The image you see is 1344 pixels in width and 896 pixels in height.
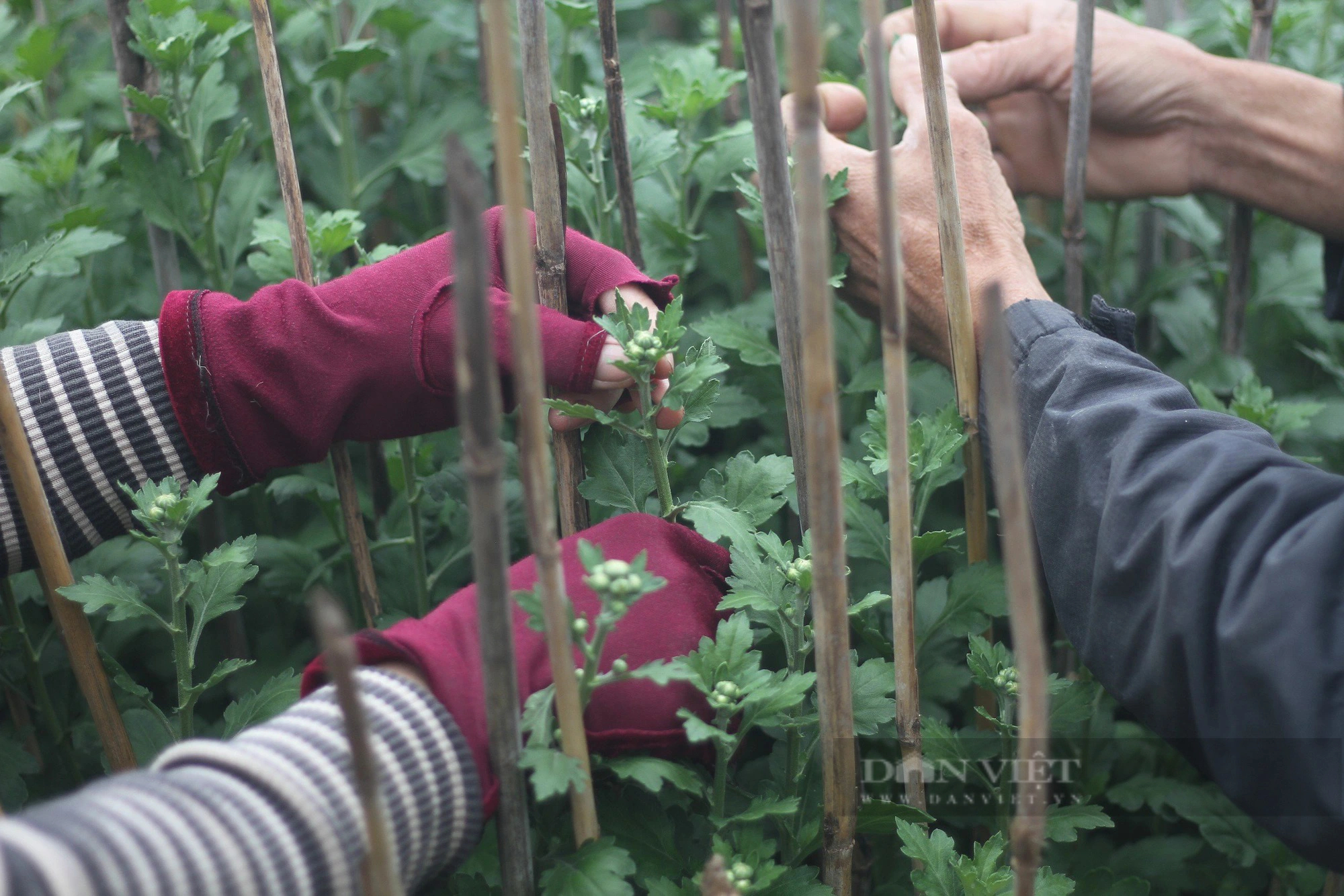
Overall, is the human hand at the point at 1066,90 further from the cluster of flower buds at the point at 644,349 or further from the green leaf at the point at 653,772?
A: the green leaf at the point at 653,772

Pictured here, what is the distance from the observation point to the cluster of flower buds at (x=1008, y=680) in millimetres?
945

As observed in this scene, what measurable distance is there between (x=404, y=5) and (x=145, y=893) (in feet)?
4.98

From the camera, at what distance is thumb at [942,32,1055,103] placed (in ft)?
4.79

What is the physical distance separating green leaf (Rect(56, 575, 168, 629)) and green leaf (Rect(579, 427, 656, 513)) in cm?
38

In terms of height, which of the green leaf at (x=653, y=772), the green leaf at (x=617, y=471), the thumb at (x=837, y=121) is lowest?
the green leaf at (x=653, y=772)

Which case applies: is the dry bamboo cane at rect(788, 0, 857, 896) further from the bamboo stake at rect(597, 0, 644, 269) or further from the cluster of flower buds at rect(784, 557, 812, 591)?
the bamboo stake at rect(597, 0, 644, 269)

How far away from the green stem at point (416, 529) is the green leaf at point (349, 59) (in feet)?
1.71

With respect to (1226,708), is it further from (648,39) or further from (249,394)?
(648,39)

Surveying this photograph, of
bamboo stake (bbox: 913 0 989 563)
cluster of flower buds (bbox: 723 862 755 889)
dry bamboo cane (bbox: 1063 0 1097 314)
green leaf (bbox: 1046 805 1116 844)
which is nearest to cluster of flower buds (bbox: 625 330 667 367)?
bamboo stake (bbox: 913 0 989 563)

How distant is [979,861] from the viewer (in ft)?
2.84

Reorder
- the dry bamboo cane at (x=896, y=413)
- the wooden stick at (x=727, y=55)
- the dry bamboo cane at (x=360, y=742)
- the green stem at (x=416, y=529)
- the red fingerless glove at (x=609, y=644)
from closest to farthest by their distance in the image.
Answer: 1. the dry bamboo cane at (x=360, y=742)
2. the dry bamboo cane at (x=896, y=413)
3. the red fingerless glove at (x=609, y=644)
4. the green stem at (x=416, y=529)
5. the wooden stick at (x=727, y=55)

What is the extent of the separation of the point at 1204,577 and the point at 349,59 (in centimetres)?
115

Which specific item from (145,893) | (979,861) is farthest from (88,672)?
(979,861)

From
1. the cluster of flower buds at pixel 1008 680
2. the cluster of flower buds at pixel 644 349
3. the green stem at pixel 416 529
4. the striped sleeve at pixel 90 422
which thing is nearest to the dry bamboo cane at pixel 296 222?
the green stem at pixel 416 529
